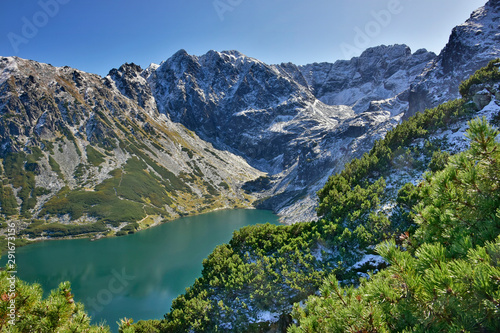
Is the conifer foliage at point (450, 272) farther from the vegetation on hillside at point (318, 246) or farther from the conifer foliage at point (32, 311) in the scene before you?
the vegetation on hillside at point (318, 246)

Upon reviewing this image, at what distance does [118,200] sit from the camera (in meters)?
136

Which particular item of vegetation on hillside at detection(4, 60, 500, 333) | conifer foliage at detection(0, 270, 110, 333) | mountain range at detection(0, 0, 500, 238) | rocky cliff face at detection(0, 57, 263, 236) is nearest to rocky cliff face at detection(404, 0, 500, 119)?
mountain range at detection(0, 0, 500, 238)

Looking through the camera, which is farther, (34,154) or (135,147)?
(135,147)

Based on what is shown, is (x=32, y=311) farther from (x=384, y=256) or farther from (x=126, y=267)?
(x=126, y=267)

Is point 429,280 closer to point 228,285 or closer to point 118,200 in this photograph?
point 228,285

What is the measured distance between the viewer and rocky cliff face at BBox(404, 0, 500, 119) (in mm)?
114625

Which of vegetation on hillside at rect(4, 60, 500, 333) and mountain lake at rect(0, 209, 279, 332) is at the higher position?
vegetation on hillside at rect(4, 60, 500, 333)

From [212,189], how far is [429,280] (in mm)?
188049

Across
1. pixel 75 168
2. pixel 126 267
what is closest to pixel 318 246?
pixel 126 267

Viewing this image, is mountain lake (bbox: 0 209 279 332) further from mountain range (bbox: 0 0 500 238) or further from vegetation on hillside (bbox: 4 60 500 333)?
vegetation on hillside (bbox: 4 60 500 333)

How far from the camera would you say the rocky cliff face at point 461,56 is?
114625 mm

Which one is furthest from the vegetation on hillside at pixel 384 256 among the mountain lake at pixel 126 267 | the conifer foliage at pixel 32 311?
the mountain lake at pixel 126 267

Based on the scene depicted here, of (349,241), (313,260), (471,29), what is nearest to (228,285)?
(313,260)

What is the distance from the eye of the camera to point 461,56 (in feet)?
400
